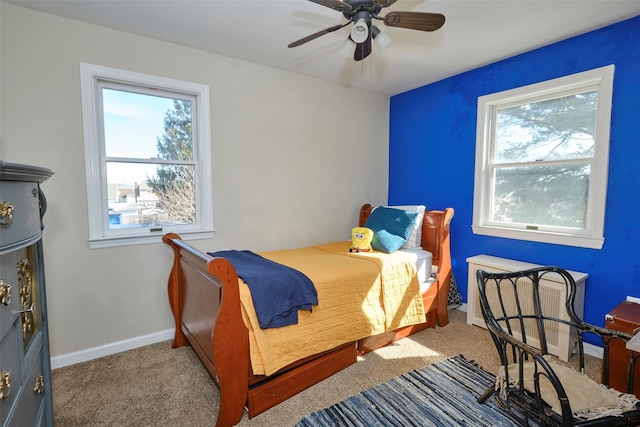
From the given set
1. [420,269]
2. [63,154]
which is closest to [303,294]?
[420,269]

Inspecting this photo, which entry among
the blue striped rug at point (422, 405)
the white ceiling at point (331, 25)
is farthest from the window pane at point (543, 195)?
the blue striped rug at point (422, 405)

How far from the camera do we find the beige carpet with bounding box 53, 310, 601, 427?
1774mm

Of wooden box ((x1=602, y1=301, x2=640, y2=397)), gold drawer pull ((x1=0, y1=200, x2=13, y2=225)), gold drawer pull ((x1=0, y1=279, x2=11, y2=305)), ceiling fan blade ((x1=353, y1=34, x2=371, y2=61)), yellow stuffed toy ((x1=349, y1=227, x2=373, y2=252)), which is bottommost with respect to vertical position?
wooden box ((x1=602, y1=301, x2=640, y2=397))

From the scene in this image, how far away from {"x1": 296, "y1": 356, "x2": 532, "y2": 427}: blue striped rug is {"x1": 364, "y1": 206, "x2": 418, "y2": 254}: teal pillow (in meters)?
1.09

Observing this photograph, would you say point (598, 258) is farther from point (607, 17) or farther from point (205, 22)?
point (205, 22)

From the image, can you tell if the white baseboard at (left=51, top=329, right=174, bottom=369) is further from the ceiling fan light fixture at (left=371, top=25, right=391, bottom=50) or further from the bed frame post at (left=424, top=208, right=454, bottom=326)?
the ceiling fan light fixture at (left=371, top=25, right=391, bottom=50)

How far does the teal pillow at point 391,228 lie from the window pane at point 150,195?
1770 millimetres

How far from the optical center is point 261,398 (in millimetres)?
1779

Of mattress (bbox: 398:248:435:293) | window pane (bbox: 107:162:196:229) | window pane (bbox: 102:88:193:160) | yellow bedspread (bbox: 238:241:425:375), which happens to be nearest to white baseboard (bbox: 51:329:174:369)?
window pane (bbox: 107:162:196:229)

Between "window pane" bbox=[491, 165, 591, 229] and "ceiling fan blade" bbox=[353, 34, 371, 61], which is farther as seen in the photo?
"window pane" bbox=[491, 165, 591, 229]

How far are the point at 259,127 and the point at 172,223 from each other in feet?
4.06

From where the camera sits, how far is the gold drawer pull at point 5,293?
32.8 inches

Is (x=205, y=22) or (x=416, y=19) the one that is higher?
(x=205, y=22)

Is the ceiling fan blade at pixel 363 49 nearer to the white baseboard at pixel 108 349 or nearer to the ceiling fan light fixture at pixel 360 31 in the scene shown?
the ceiling fan light fixture at pixel 360 31
